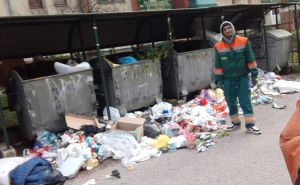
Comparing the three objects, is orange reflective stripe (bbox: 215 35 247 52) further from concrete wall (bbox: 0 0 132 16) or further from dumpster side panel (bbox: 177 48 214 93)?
concrete wall (bbox: 0 0 132 16)

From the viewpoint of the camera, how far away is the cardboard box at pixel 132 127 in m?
5.80

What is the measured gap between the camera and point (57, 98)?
262 inches

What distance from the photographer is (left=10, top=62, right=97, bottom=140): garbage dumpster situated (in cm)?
634

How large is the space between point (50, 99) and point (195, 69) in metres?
3.70

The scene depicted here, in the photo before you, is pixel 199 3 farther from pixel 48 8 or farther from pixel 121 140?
pixel 121 140

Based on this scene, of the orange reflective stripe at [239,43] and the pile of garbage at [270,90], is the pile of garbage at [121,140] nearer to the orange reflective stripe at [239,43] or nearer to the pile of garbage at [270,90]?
the pile of garbage at [270,90]

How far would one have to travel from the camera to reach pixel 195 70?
894 centimetres

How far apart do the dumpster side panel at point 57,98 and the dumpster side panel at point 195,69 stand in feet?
7.88

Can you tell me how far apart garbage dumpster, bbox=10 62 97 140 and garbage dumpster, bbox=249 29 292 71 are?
6115 millimetres

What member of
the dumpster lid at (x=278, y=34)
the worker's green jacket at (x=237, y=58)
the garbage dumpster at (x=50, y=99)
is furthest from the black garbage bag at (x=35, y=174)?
the dumpster lid at (x=278, y=34)

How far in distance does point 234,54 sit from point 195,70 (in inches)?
122

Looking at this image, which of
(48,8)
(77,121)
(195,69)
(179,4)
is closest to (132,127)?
(77,121)

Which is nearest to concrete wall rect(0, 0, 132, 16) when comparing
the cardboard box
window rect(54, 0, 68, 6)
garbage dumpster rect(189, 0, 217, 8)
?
window rect(54, 0, 68, 6)

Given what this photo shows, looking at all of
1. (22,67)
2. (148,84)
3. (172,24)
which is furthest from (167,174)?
(172,24)
